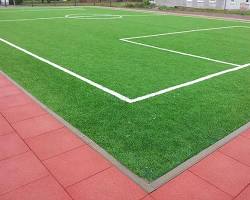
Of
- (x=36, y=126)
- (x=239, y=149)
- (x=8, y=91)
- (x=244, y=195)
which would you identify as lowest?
(x=244, y=195)

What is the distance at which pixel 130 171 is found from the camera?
13.4ft

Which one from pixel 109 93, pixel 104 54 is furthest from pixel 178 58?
pixel 109 93

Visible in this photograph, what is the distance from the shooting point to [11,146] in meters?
4.71

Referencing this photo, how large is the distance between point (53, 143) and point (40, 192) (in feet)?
3.81

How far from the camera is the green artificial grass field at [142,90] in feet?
15.7

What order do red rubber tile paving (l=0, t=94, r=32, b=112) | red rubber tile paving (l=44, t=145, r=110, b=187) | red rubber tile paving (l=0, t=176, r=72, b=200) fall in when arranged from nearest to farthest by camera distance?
1. red rubber tile paving (l=0, t=176, r=72, b=200)
2. red rubber tile paving (l=44, t=145, r=110, b=187)
3. red rubber tile paving (l=0, t=94, r=32, b=112)

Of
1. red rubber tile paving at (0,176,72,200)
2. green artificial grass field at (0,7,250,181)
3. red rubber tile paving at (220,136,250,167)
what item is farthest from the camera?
green artificial grass field at (0,7,250,181)

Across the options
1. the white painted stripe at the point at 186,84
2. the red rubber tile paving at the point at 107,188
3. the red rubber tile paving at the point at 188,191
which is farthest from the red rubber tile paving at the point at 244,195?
the white painted stripe at the point at 186,84

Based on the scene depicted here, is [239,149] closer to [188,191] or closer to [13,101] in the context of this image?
[188,191]

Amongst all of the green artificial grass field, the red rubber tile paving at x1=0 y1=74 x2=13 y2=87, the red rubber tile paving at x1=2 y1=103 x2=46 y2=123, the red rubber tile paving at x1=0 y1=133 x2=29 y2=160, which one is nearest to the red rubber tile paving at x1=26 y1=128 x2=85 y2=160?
the red rubber tile paving at x1=0 y1=133 x2=29 y2=160

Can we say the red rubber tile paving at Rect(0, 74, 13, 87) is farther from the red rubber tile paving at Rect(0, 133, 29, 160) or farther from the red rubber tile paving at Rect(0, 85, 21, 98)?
the red rubber tile paving at Rect(0, 133, 29, 160)

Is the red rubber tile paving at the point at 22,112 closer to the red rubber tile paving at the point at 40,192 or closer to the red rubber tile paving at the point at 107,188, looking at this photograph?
the red rubber tile paving at the point at 40,192

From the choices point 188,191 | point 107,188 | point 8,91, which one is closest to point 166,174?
point 188,191

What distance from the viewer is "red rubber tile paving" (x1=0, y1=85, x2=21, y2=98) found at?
22.2 ft
